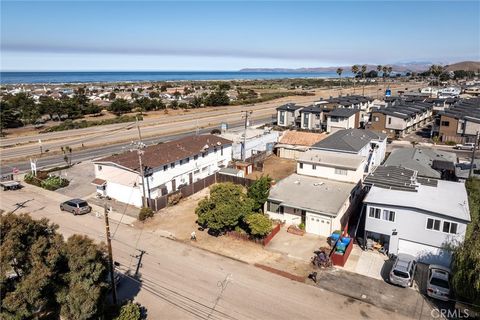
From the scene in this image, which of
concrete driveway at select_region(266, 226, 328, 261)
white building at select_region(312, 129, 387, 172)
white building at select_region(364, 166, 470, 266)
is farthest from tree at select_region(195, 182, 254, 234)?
white building at select_region(312, 129, 387, 172)

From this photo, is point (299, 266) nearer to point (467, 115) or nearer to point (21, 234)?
point (21, 234)

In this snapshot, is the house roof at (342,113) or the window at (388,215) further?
the house roof at (342,113)

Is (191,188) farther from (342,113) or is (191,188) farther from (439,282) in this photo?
(342,113)

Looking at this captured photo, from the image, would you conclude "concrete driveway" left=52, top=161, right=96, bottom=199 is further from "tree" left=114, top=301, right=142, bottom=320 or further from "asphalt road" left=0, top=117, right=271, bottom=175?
"tree" left=114, top=301, right=142, bottom=320

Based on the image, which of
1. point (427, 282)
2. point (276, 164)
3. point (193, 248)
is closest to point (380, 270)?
point (427, 282)

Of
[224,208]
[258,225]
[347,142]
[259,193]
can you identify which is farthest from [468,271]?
[347,142]

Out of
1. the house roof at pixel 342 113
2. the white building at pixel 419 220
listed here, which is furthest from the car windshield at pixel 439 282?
the house roof at pixel 342 113

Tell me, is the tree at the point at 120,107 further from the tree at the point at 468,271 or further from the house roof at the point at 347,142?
the tree at the point at 468,271

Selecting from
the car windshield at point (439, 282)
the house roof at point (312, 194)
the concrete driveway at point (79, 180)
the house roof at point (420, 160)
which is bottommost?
the concrete driveway at point (79, 180)
